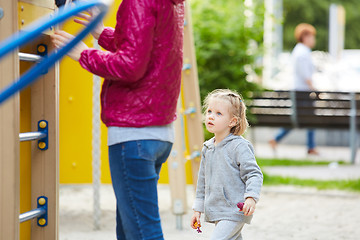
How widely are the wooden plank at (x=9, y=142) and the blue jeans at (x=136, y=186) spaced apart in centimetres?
52

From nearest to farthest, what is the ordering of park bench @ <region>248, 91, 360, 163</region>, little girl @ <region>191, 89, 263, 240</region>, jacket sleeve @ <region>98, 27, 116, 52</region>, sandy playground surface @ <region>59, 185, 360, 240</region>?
jacket sleeve @ <region>98, 27, 116, 52</region>, little girl @ <region>191, 89, 263, 240</region>, sandy playground surface @ <region>59, 185, 360, 240</region>, park bench @ <region>248, 91, 360, 163</region>

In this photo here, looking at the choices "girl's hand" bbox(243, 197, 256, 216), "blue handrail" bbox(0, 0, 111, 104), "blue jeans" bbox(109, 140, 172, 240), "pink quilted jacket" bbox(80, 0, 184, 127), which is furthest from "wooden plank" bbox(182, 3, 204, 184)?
"blue handrail" bbox(0, 0, 111, 104)

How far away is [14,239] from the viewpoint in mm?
2801

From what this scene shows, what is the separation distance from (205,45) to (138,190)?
525cm

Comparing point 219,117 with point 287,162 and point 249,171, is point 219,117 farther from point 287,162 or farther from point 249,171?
point 287,162

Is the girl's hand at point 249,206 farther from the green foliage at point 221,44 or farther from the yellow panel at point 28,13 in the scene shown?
the green foliage at point 221,44

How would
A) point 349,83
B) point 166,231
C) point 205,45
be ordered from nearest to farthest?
point 166,231
point 205,45
point 349,83

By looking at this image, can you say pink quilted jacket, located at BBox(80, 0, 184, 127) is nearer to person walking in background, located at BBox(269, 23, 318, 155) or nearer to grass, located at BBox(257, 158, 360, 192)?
grass, located at BBox(257, 158, 360, 192)

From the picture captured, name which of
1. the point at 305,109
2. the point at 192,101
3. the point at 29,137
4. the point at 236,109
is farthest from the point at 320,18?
the point at 29,137

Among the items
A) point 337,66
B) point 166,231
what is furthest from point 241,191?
point 337,66

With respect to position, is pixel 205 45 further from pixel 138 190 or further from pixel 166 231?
pixel 138 190

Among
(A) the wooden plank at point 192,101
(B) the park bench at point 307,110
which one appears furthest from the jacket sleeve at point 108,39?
(B) the park bench at point 307,110

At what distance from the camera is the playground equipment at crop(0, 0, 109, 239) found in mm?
2785

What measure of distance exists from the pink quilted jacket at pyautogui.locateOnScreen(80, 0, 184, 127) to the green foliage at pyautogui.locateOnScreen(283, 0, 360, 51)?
21.4m
